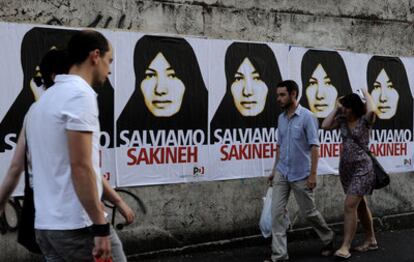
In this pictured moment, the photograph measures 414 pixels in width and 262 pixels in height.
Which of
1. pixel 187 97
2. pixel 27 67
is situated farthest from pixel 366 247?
pixel 27 67

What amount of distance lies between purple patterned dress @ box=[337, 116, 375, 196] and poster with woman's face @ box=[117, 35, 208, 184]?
143 cm

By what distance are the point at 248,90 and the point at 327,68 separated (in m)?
1.24

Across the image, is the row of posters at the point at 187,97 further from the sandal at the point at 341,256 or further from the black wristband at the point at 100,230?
the black wristband at the point at 100,230

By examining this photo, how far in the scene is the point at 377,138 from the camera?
8.19 meters

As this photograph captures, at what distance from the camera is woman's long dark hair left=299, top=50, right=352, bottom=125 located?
24.7ft

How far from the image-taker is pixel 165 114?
6449mm

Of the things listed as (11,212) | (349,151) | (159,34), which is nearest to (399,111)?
(349,151)

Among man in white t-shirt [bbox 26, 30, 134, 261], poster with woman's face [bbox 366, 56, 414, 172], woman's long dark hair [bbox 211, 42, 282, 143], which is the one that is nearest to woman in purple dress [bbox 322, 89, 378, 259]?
woman's long dark hair [bbox 211, 42, 282, 143]

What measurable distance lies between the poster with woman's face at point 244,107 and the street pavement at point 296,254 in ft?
2.66

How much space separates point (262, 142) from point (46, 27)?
106 inches

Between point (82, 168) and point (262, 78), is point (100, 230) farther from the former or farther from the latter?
point (262, 78)

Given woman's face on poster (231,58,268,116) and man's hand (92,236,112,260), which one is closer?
man's hand (92,236,112,260)

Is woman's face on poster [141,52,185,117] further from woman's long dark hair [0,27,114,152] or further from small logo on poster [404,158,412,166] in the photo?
small logo on poster [404,158,412,166]

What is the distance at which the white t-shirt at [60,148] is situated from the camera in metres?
2.87
